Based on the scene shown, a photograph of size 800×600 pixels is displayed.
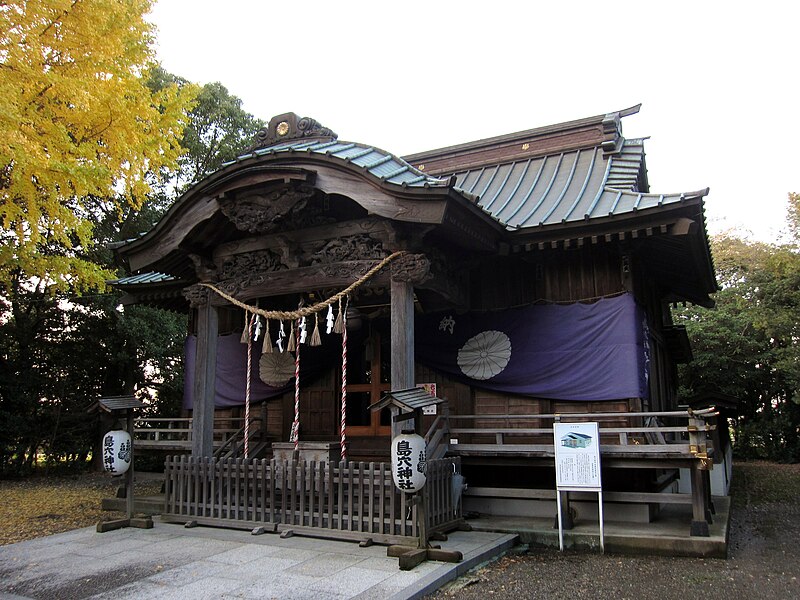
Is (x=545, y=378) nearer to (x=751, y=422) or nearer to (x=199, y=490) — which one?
(x=199, y=490)

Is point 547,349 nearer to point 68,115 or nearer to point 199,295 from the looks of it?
point 199,295

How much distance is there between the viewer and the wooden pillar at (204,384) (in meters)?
9.73

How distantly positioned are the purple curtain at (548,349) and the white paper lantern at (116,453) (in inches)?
193

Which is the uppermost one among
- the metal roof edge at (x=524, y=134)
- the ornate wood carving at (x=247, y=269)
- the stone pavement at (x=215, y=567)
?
the metal roof edge at (x=524, y=134)

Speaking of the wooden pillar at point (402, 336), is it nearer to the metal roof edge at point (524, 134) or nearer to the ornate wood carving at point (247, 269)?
the ornate wood carving at point (247, 269)

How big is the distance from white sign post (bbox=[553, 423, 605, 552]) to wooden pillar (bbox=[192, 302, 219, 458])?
18.3ft

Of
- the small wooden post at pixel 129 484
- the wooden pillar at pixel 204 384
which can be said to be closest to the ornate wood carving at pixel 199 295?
the wooden pillar at pixel 204 384

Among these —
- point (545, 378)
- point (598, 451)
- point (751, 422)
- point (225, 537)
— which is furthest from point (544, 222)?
point (751, 422)

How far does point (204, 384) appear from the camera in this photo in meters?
9.85

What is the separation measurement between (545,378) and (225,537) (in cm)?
524

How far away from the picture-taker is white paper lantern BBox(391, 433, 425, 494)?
6.89m

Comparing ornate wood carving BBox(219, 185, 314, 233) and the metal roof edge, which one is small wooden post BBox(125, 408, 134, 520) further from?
the metal roof edge

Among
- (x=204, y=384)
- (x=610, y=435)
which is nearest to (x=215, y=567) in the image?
(x=204, y=384)

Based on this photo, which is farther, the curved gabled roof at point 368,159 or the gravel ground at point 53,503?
the gravel ground at point 53,503
